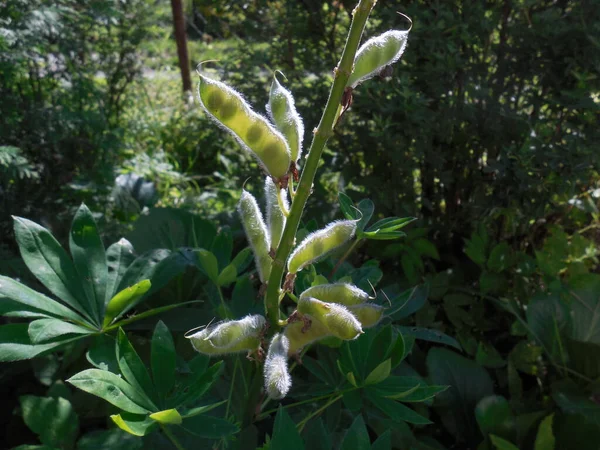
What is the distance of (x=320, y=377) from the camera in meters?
1.34

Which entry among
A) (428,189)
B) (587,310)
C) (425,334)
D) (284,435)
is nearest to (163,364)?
(284,435)

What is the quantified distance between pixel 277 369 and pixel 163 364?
1.17 feet

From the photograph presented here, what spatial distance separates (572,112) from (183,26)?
117 inches

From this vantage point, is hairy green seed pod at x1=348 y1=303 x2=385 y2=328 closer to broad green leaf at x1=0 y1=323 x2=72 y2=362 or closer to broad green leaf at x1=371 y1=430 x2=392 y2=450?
broad green leaf at x1=371 y1=430 x2=392 y2=450

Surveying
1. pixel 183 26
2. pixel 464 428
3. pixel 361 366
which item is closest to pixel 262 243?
pixel 361 366

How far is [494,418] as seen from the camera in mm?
1649

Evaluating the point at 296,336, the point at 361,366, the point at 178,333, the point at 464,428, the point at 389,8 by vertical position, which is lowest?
the point at 464,428

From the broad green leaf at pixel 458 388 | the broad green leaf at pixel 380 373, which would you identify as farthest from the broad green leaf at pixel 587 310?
the broad green leaf at pixel 380 373

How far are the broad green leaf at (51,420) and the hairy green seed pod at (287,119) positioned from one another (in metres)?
0.86

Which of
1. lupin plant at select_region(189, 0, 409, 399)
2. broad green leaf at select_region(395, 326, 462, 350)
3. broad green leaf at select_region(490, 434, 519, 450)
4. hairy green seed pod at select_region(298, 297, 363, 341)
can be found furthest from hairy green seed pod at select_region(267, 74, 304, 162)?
broad green leaf at select_region(490, 434, 519, 450)

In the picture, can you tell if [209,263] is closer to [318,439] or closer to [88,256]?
[88,256]

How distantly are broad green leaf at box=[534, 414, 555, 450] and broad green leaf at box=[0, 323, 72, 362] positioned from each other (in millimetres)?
1164

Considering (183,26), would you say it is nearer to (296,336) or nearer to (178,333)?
(178,333)

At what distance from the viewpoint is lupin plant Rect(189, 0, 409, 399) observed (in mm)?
858
